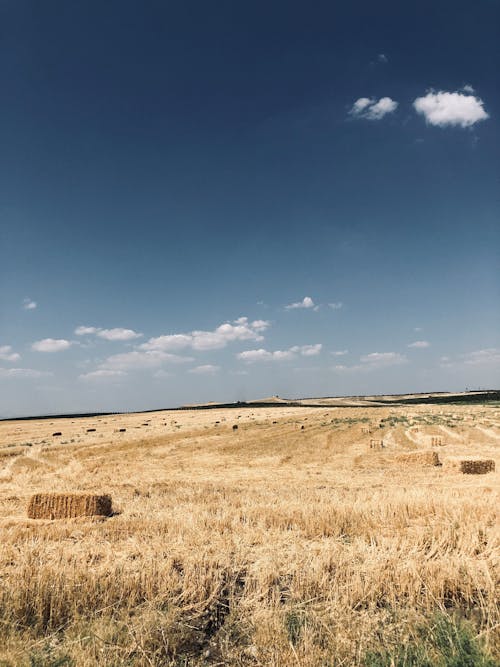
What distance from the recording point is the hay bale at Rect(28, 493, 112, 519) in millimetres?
11531

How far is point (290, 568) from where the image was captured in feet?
21.5

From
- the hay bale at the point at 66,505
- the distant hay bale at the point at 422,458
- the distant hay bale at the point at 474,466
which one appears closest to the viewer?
the hay bale at the point at 66,505

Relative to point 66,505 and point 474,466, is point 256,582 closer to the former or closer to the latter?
point 66,505

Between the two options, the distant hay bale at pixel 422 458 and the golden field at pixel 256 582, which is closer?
the golden field at pixel 256 582

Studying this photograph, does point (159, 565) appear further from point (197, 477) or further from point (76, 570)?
point (197, 477)

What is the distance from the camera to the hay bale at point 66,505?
1153cm

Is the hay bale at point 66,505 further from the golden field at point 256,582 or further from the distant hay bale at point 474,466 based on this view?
the distant hay bale at point 474,466

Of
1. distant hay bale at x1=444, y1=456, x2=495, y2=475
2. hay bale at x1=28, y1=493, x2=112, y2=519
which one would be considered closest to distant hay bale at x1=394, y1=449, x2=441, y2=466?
distant hay bale at x1=444, y1=456, x2=495, y2=475

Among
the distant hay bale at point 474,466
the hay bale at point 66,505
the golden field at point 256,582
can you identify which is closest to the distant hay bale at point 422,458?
the distant hay bale at point 474,466

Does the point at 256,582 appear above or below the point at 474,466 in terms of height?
above

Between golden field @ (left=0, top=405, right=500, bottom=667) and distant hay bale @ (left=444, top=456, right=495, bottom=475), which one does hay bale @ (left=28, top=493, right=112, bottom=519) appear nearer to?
golden field @ (left=0, top=405, right=500, bottom=667)

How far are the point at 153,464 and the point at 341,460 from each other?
10333 millimetres

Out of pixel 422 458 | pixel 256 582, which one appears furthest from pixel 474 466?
pixel 256 582

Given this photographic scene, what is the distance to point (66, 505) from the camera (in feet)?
38.8
